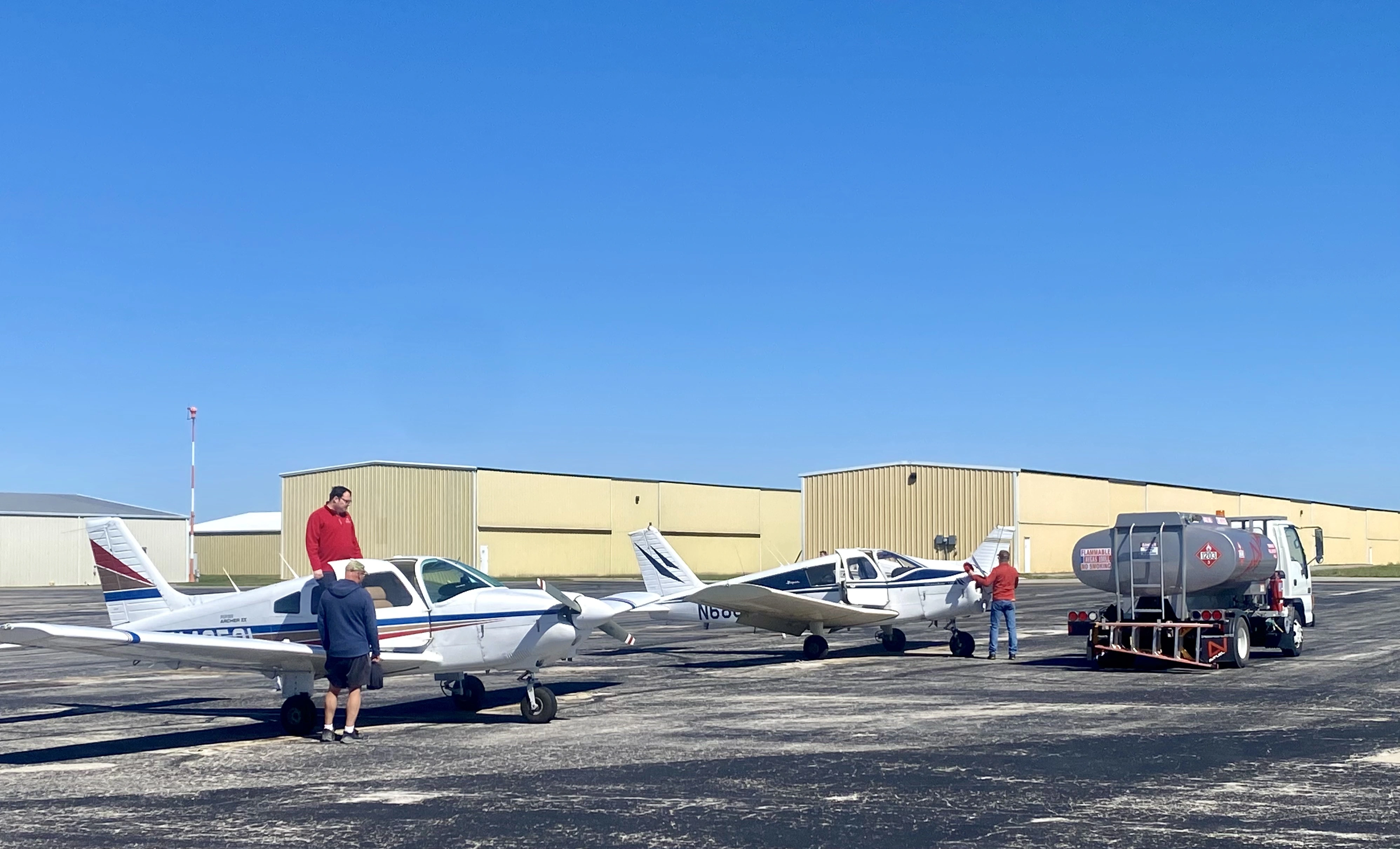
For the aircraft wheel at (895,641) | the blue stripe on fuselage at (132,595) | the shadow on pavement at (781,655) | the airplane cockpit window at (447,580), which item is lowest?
the shadow on pavement at (781,655)

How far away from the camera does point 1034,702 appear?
14250mm

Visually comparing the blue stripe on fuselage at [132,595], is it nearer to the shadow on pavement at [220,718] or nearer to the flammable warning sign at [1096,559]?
the shadow on pavement at [220,718]

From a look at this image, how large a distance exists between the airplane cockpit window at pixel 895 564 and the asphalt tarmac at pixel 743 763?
2.63 m

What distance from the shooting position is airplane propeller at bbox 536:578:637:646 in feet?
40.8

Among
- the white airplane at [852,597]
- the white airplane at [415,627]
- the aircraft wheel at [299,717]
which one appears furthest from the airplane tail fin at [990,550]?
the aircraft wheel at [299,717]

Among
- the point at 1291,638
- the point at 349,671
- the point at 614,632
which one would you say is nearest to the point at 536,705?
the point at 614,632

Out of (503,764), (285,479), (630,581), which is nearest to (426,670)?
(503,764)

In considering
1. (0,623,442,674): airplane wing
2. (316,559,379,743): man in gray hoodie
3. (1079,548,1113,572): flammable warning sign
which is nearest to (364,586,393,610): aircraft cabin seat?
(0,623,442,674): airplane wing

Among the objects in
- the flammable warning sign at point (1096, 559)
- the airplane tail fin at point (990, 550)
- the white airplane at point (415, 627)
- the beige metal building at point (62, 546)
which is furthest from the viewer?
the beige metal building at point (62, 546)

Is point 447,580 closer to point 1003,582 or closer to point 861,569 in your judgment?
point 861,569

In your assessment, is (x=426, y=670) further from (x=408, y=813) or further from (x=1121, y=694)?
(x=1121, y=694)

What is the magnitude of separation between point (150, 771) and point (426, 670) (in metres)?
2.82

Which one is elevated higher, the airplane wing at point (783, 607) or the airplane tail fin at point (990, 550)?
the airplane tail fin at point (990, 550)

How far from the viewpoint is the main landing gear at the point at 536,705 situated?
41.7ft
